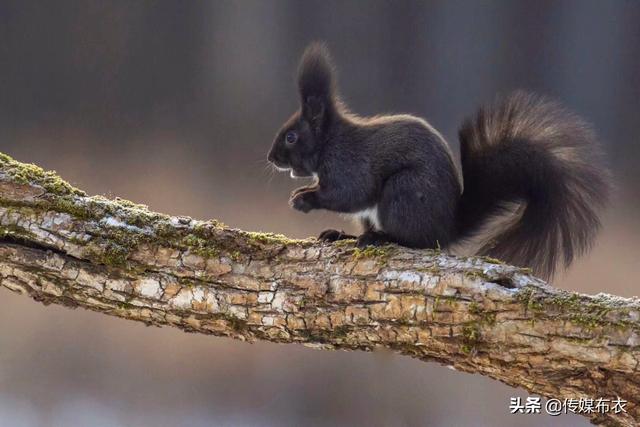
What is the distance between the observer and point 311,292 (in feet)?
6.78

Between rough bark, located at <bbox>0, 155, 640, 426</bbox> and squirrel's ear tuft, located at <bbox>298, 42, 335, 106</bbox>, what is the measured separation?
632mm

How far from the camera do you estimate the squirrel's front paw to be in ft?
8.39

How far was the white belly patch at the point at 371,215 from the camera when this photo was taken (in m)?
2.46

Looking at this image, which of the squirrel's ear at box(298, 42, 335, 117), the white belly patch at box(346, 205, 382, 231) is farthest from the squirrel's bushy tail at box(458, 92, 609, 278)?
the squirrel's ear at box(298, 42, 335, 117)

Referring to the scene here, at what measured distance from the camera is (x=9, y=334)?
3.61 metres

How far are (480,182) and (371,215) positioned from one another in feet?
1.20

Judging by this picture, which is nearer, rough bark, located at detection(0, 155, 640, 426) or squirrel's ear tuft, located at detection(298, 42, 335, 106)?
rough bark, located at detection(0, 155, 640, 426)

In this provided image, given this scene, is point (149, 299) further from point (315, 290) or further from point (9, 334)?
point (9, 334)

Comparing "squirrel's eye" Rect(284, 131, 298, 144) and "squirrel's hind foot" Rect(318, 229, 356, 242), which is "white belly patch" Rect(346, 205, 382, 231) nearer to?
"squirrel's hind foot" Rect(318, 229, 356, 242)

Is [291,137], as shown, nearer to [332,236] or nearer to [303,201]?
[303,201]

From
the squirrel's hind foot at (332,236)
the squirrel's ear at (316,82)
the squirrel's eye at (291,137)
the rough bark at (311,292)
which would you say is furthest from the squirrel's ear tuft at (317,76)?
the rough bark at (311,292)

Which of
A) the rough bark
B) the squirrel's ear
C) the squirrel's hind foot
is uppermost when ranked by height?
the squirrel's ear

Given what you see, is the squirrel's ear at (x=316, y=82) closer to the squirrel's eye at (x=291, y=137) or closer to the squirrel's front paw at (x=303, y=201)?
the squirrel's eye at (x=291, y=137)

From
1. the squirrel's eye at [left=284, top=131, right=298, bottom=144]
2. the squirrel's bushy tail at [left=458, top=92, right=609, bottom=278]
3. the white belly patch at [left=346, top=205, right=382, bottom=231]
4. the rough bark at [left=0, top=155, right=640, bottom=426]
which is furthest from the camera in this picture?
the squirrel's eye at [left=284, top=131, right=298, bottom=144]
